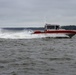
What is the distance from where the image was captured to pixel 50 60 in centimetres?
2097

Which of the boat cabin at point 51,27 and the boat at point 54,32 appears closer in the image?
the boat at point 54,32

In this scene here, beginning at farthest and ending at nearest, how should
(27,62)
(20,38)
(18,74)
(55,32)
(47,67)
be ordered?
(20,38) < (55,32) < (27,62) < (47,67) < (18,74)

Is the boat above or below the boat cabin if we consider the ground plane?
below

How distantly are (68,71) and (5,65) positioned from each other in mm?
4374

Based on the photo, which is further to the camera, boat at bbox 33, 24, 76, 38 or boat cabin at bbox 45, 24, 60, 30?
boat cabin at bbox 45, 24, 60, 30

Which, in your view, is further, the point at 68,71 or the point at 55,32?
the point at 55,32

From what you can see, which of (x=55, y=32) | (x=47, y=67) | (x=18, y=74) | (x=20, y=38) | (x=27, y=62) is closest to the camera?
(x=18, y=74)

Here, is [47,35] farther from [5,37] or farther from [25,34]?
[5,37]

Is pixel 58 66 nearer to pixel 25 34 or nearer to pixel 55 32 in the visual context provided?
pixel 55 32

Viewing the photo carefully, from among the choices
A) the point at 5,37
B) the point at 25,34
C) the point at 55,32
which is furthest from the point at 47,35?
the point at 5,37

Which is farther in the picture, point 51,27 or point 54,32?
point 51,27

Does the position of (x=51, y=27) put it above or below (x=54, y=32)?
above

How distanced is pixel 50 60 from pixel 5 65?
A: 11.5ft

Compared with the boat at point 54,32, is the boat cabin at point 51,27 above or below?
above
